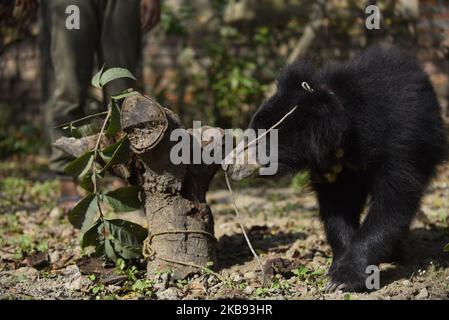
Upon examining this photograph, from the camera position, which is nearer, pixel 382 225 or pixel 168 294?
pixel 168 294

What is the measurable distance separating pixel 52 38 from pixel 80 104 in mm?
491

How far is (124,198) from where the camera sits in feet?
12.1

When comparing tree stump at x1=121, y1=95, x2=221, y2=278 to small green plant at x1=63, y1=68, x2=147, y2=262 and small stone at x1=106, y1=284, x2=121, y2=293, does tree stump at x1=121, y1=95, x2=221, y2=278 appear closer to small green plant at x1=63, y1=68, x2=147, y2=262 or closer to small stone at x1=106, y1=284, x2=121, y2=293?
small green plant at x1=63, y1=68, x2=147, y2=262

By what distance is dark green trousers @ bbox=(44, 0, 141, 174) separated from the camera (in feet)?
16.0

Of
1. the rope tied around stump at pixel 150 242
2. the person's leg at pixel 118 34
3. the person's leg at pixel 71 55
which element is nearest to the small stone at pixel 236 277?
the rope tied around stump at pixel 150 242

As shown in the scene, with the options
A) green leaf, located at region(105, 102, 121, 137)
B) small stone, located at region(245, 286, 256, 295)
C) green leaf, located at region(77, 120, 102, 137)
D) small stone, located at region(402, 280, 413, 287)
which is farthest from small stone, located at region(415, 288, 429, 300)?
green leaf, located at region(77, 120, 102, 137)

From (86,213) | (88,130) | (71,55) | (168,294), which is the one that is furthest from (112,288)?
(71,55)

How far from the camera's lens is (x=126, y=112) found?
3439 mm

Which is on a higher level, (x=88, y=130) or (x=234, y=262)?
(x=88, y=130)

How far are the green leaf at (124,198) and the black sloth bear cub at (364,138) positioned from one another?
0.73m

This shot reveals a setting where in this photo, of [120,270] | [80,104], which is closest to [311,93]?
[120,270]

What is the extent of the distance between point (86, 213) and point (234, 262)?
88 cm

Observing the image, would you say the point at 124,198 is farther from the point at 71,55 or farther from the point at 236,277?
the point at 71,55

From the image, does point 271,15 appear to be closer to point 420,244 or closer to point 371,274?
point 420,244
